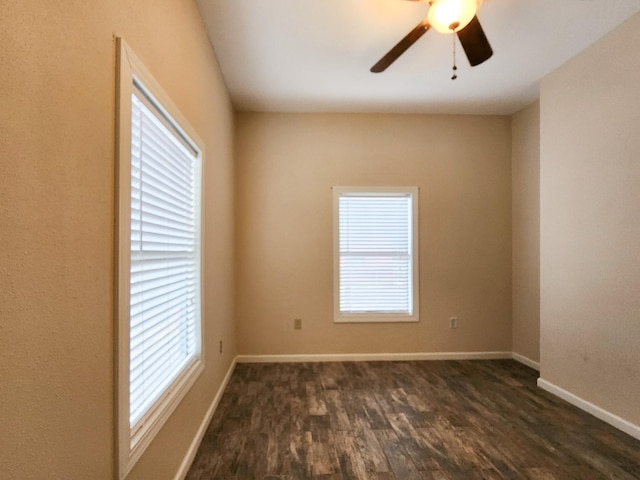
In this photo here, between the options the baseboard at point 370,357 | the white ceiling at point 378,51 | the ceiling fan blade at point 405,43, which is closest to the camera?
the ceiling fan blade at point 405,43

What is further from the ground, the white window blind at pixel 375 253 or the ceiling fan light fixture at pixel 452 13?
the ceiling fan light fixture at pixel 452 13

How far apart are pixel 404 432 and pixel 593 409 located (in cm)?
152

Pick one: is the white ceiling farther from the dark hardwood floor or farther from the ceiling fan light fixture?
the dark hardwood floor

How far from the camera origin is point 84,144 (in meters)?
1.06

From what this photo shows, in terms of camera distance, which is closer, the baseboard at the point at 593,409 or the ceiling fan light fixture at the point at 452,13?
the ceiling fan light fixture at the point at 452,13

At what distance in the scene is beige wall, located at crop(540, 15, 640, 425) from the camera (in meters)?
2.60

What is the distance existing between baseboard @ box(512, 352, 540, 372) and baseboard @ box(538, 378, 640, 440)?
60cm

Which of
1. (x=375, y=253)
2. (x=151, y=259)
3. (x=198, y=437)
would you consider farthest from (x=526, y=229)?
(x=151, y=259)

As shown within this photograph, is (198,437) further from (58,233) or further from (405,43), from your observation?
(405,43)

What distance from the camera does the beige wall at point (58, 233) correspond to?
783mm

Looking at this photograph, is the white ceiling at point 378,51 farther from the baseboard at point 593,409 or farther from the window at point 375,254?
the baseboard at point 593,409

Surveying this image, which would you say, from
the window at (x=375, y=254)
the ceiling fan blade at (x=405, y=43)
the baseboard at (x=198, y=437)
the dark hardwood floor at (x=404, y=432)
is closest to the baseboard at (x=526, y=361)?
the dark hardwood floor at (x=404, y=432)

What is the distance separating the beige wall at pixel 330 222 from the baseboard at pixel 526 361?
0.16 m

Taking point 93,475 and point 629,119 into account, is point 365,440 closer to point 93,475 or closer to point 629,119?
point 93,475
